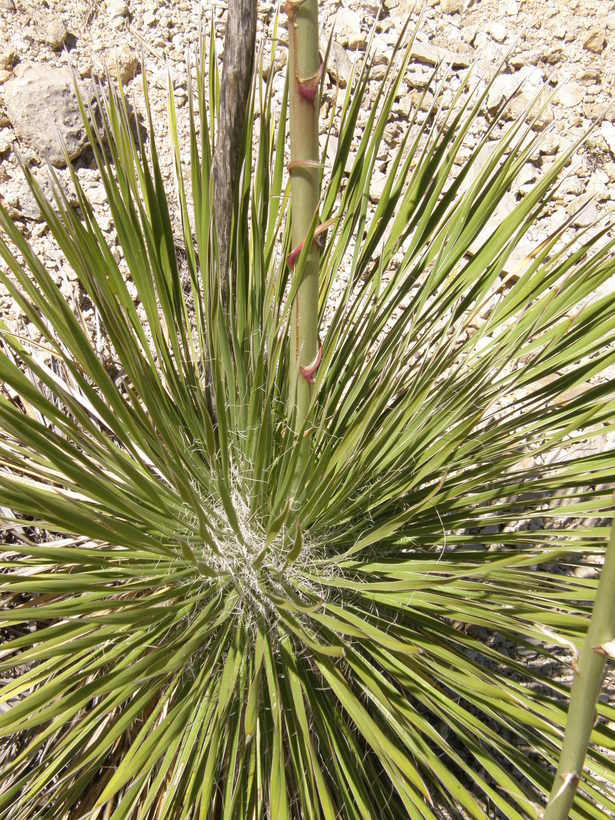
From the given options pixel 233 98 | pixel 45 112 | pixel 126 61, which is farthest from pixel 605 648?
pixel 126 61

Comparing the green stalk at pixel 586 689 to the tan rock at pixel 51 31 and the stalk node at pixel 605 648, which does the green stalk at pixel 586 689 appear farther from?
the tan rock at pixel 51 31

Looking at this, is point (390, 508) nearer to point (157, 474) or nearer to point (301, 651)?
point (301, 651)

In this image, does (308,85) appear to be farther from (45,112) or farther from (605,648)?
(45,112)

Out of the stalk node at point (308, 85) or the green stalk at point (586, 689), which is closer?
the green stalk at point (586, 689)

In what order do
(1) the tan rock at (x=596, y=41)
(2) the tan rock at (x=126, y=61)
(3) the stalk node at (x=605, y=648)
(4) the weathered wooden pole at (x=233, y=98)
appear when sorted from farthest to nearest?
(1) the tan rock at (x=596, y=41) → (2) the tan rock at (x=126, y=61) → (4) the weathered wooden pole at (x=233, y=98) → (3) the stalk node at (x=605, y=648)

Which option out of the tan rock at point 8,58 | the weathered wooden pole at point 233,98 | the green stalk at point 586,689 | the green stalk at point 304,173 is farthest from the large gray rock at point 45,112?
the green stalk at point 586,689

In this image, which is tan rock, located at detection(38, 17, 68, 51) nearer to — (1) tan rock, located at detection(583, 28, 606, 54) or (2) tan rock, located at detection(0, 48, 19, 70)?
(2) tan rock, located at detection(0, 48, 19, 70)

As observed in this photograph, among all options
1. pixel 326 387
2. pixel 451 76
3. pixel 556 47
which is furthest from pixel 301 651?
pixel 556 47

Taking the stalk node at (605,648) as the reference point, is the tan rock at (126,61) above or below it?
above
